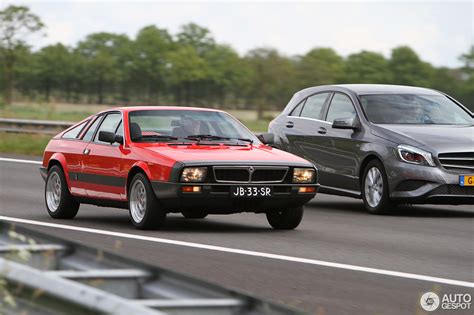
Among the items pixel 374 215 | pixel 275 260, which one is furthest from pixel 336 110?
pixel 275 260

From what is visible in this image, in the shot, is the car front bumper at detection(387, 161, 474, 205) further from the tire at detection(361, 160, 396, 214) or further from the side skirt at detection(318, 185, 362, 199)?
the side skirt at detection(318, 185, 362, 199)

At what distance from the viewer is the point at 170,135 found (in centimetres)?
1280

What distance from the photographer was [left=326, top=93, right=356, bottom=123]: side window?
630 inches

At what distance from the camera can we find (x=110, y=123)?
535 inches

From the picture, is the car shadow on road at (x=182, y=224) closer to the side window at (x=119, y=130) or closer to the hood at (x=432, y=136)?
the side window at (x=119, y=130)

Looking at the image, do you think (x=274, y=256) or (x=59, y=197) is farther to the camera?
(x=59, y=197)

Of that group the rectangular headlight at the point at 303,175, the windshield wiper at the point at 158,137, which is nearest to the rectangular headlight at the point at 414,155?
the rectangular headlight at the point at 303,175

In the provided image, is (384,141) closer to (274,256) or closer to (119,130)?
(119,130)

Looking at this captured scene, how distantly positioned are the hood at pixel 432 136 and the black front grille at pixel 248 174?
3136mm

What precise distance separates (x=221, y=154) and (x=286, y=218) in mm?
1294

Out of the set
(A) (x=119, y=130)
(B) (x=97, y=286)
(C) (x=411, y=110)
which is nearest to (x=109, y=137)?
(A) (x=119, y=130)

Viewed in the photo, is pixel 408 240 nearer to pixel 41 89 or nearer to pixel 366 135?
pixel 366 135

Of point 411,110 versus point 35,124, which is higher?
point 411,110

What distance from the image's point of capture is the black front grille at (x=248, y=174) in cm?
1178
